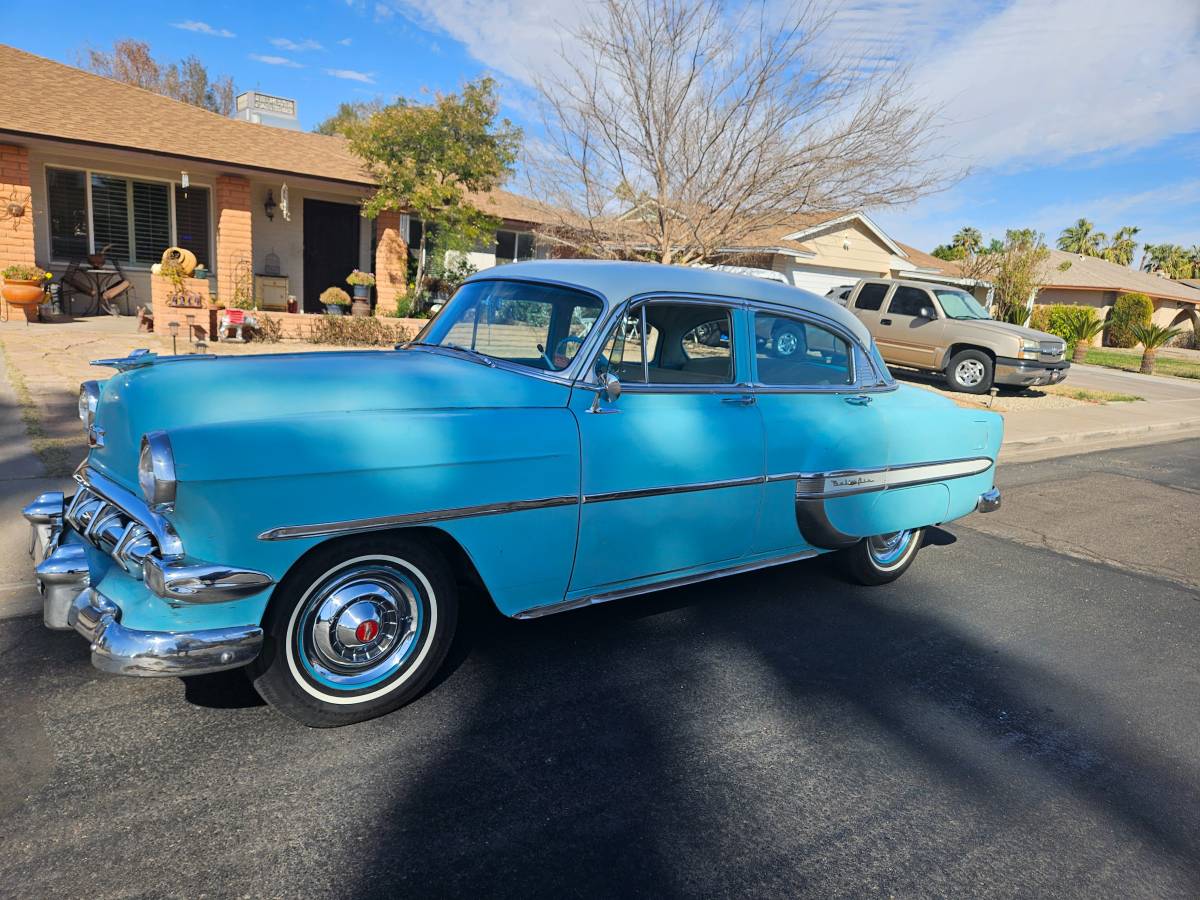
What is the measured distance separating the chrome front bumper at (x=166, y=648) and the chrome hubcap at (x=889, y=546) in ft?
11.9

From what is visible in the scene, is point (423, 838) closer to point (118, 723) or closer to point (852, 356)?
point (118, 723)

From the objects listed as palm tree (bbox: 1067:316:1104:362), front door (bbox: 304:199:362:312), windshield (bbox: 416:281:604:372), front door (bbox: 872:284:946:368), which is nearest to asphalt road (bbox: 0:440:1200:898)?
windshield (bbox: 416:281:604:372)

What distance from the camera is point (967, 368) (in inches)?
587

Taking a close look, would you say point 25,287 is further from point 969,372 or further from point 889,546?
point 969,372

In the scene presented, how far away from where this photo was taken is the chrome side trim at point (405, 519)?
106 inches

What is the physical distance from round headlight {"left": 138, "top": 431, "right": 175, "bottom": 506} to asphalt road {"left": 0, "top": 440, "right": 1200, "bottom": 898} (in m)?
0.95

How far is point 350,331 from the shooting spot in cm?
1297

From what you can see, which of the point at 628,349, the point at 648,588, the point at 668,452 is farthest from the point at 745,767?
the point at 628,349

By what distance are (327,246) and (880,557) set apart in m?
14.9

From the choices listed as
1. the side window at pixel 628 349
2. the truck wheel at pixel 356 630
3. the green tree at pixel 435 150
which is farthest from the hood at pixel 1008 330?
the truck wheel at pixel 356 630

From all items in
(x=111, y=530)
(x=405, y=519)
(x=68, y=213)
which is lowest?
(x=111, y=530)

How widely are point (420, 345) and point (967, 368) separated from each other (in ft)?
43.2

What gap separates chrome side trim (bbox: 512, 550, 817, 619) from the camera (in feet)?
11.1

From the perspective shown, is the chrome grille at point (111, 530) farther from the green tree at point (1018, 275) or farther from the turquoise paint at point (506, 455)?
the green tree at point (1018, 275)
